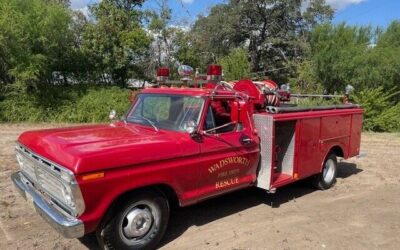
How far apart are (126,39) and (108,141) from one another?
15140 millimetres

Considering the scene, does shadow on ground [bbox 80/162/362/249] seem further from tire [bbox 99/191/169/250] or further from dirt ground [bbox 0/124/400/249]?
tire [bbox 99/191/169/250]

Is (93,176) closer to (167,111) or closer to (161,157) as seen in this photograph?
Result: (161,157)

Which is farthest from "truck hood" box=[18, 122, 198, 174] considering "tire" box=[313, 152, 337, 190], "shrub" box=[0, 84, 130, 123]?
"shrub" box=[0, 84, 130, 123]

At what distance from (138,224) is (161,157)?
0.85 meters

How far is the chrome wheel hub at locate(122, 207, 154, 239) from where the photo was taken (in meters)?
4.92

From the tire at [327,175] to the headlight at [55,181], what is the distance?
5029mm

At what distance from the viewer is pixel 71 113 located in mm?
16750

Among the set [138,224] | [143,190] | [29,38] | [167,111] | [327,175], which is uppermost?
[29,38]

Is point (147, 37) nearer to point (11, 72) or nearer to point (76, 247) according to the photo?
point (11, 72)

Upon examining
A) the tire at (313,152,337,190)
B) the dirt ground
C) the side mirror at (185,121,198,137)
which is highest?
the side mirror at (185,121,198,137)

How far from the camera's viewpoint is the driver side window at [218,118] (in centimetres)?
574

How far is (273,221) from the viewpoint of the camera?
20.7 feet

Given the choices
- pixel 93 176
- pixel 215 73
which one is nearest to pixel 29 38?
pixel 215 73

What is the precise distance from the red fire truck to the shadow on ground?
1.81 feet
